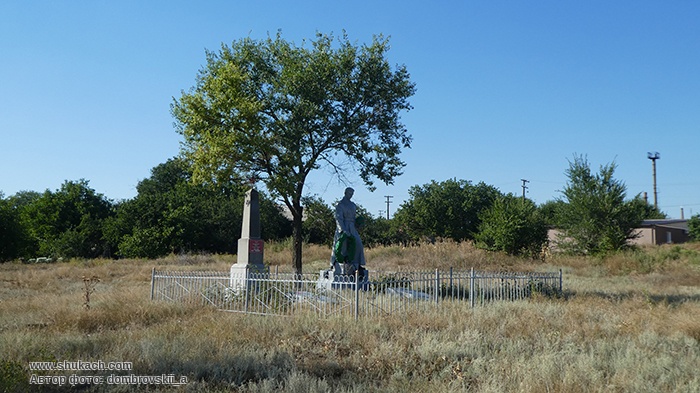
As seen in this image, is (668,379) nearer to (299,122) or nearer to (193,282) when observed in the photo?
(193,282)

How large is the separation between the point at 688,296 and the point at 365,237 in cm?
2950

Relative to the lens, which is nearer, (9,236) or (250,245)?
(250,245)

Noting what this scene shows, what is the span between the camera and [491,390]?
5.47 m

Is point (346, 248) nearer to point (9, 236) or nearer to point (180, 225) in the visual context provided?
point (180, 225)

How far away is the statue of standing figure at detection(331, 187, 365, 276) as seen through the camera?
48.3 feet

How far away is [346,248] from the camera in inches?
583

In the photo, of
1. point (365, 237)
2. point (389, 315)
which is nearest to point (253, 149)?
point (389, 315)

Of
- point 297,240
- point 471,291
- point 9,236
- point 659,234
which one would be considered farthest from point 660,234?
point 9,236

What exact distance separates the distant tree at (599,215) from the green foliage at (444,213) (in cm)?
1952

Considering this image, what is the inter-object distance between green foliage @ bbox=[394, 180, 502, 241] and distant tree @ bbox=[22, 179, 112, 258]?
84.1ft

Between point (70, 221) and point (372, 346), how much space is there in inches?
1626

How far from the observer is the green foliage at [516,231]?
2941cm

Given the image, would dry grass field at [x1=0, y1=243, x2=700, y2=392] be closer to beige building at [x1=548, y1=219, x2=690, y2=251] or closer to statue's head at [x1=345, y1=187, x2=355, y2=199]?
statue's head at [x1=345, y1=187, x2=355, y2=199]

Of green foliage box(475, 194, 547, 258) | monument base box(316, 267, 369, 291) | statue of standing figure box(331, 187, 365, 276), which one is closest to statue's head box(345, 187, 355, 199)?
statue of standing figure box(331, 187, 365, 276)
